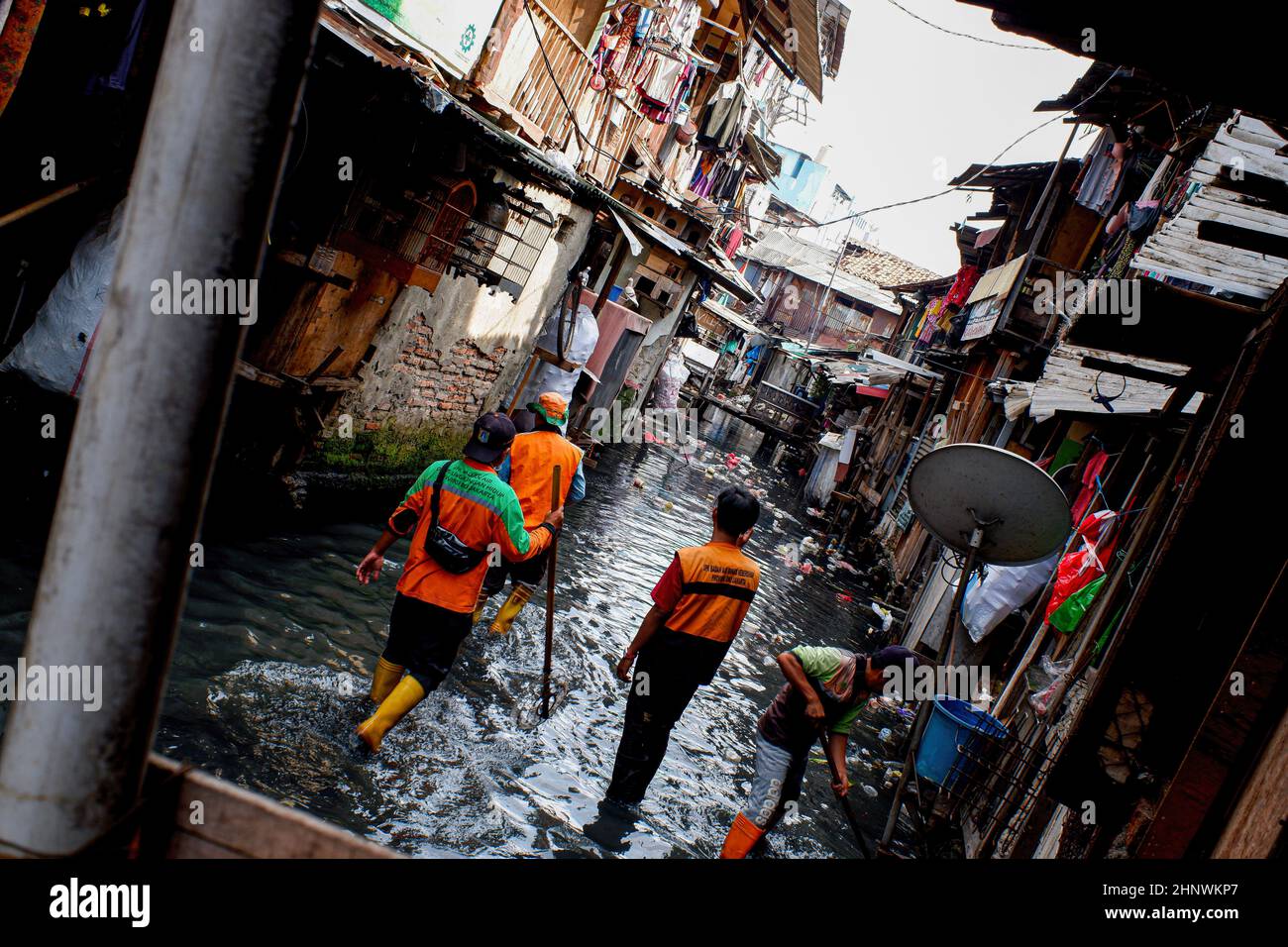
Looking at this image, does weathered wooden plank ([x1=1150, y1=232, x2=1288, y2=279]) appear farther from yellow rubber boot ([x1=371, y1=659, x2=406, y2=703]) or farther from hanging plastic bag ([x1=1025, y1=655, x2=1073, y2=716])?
Answer: yellow rubber boot ([x1=371, y1=659, x2=406, y2=703])

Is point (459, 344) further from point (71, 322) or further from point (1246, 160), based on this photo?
point (1246, 160)

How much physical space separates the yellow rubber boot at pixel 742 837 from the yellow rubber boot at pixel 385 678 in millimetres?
2407

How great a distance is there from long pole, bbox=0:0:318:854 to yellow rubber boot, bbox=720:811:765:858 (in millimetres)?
4281

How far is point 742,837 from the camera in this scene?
5.01 meters

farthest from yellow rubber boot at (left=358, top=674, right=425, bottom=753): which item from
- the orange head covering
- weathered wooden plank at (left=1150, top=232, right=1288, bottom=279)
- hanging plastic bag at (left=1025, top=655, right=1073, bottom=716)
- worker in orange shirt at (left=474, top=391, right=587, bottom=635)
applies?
weathered wooden plank at (left=1150, top=232, right=1288, bottom=279)

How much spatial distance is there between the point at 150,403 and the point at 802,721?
4.40 metres

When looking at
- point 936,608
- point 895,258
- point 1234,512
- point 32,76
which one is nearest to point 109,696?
point 1234,512

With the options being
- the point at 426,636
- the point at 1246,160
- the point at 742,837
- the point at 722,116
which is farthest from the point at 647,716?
the point at 722,116

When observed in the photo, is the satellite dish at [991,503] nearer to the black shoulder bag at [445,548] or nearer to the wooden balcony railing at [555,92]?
the black shoulder bag at [445,548]

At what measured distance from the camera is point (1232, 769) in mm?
3557

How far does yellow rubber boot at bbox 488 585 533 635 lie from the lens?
25.8 ft

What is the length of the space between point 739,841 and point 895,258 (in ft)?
163

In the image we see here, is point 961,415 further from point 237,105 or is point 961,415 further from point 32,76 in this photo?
point 237,105

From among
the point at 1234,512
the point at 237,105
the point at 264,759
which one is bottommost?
the point at 264,759
